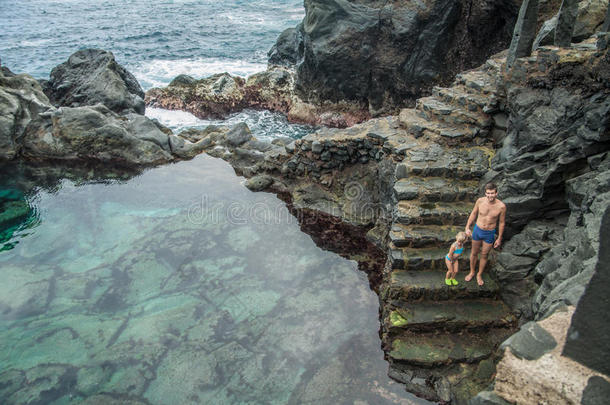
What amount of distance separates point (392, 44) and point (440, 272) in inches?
633

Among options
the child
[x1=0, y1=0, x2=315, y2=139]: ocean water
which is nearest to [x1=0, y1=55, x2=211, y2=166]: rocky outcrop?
[x1=0, y1=0, x2=315, y2=139]: ocean water

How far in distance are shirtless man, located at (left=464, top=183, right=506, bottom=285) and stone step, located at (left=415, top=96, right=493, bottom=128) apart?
3911mm

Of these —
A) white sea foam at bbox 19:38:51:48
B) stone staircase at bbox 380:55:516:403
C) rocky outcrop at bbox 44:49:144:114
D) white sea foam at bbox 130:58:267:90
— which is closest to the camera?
stone staircase at bbox 380:55:516:403

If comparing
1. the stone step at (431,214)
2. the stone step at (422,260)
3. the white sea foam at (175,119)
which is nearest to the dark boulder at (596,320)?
the stone step at (422,260)

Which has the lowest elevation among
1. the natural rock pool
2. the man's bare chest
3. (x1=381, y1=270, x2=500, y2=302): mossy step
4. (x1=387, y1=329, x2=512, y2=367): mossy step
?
the natural rock pool

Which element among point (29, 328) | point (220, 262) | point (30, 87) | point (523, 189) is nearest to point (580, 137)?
point (523, 189)

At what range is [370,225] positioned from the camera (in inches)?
484

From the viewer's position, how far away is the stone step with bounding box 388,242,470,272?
29.7 ft

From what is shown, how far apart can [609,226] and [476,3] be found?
63.0ft

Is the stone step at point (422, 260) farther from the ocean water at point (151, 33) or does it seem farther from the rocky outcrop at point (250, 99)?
the ocean water at point (151, 33)

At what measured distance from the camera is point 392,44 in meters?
21.3

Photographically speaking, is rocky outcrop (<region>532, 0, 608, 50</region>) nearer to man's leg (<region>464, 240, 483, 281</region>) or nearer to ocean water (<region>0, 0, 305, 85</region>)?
man's leg (<region>464, 240, 483, 281</region>)

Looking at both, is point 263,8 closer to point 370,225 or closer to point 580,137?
point 370,225

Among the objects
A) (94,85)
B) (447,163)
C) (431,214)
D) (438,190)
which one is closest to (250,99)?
(94,85)
